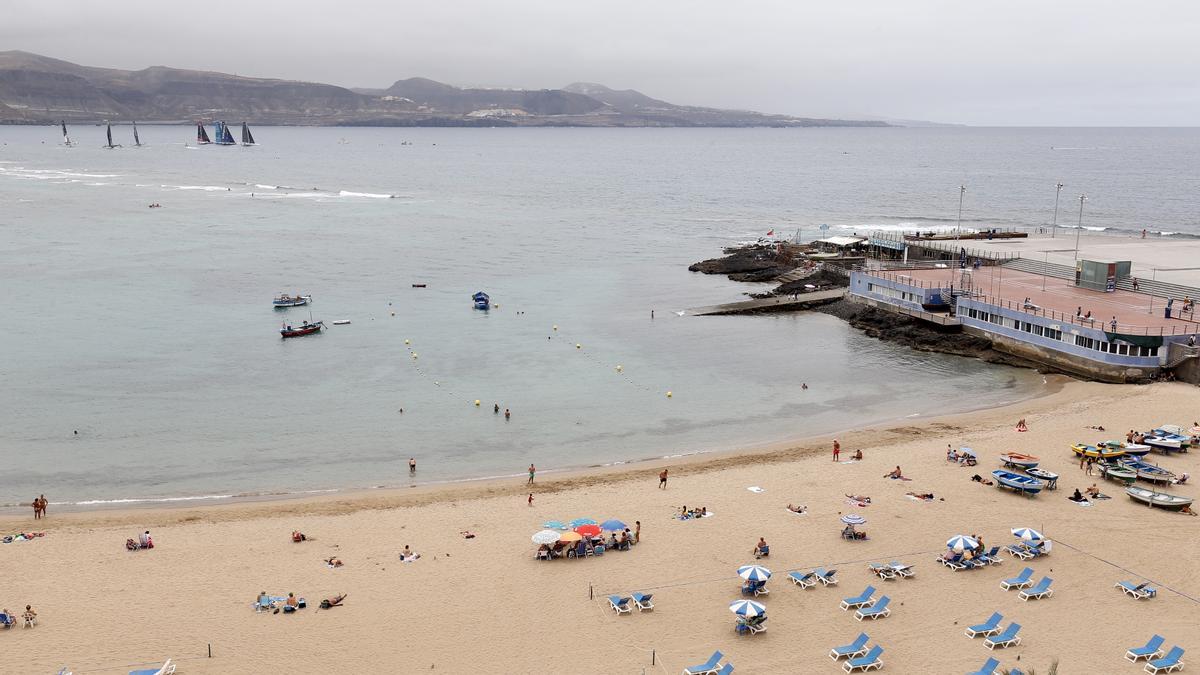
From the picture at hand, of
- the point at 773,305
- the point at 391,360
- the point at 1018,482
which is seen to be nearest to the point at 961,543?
the point at 1018,482

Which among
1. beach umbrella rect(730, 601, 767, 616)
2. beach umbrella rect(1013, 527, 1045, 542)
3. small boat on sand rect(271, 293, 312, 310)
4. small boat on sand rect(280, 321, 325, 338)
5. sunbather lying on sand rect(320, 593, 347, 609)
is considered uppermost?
beach umbrella rect(1013, 527, 1045, 542)

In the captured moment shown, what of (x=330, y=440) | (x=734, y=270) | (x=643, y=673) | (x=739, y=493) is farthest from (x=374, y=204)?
(x=643, y=673)

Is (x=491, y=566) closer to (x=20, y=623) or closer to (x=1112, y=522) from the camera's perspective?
(x=20, y=623)

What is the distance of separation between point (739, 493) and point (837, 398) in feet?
51.9

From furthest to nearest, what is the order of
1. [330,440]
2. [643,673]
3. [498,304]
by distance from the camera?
[498,304]
[330,440]
[643,673]

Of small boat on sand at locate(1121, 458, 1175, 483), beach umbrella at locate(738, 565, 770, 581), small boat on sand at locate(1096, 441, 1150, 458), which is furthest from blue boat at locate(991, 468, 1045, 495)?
beach umbrella at locate(738, 565, 770, 581)

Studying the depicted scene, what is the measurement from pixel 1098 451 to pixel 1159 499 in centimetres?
472

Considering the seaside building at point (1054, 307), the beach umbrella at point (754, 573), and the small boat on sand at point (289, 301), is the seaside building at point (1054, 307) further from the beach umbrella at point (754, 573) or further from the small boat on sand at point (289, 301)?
the small boat on sand at point (289, 301)

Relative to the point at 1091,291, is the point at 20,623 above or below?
below

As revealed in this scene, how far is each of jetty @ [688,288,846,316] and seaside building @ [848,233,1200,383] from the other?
2.77 meters

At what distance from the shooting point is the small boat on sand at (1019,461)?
34.2 meters

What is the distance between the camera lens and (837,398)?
155ft

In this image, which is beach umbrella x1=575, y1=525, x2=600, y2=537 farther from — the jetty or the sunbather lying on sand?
the jetty

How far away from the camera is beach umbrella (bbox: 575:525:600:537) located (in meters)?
28.0
